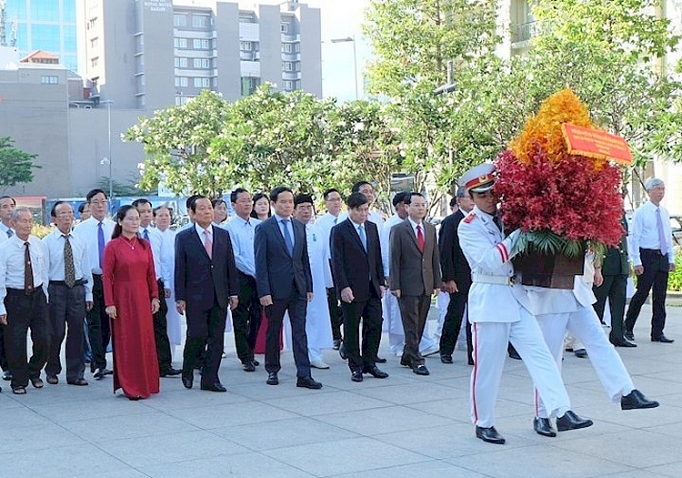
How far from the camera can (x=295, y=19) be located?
134 m

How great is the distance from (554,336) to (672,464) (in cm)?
134

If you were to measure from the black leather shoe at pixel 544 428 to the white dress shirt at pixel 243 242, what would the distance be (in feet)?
15.7

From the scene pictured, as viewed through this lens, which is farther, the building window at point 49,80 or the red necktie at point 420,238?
the building window at point 49,80

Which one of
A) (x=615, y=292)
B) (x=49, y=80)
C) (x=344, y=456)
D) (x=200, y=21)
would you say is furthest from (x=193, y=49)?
(x=344, y=456)

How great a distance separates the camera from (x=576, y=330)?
7.89m

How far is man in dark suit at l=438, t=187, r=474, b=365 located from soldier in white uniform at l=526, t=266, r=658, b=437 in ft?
12.3

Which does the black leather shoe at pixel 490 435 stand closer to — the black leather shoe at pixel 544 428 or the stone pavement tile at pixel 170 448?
the black leather shoe at pixel 544 428

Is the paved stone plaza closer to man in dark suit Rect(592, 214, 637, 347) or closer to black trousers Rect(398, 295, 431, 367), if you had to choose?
black trousers Rect(398, 295, 431, 367)

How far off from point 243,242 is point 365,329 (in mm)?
2039

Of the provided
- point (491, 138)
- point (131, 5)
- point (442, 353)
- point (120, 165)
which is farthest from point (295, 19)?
point (442, 353)

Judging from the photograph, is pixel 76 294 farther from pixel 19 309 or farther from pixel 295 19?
pixel 295 19

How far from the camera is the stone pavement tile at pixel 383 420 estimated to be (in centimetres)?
839

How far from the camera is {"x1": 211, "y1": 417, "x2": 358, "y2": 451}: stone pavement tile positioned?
312 inches

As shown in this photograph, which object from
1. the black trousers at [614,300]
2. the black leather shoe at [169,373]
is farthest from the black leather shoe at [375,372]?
the black trousers at [614,300]
